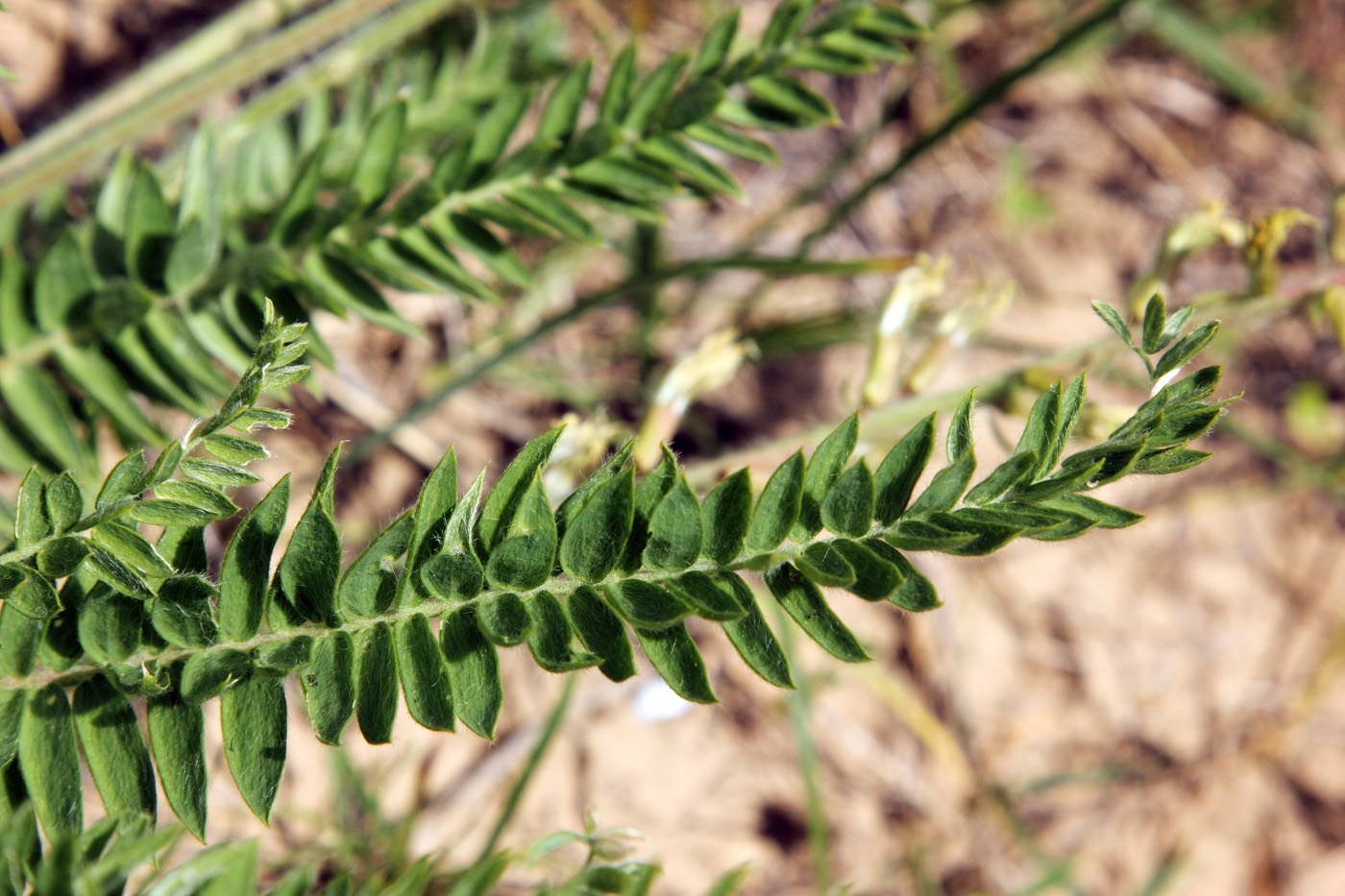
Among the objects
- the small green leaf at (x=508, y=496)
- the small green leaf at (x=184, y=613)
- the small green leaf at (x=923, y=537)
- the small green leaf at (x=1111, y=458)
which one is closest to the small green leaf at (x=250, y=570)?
the small green leaf at (x=184, y=613)

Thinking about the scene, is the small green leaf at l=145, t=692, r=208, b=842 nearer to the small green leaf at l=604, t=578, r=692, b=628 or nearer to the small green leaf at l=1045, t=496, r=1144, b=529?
the small green leaf at l=604, t=578, r=692, b=628

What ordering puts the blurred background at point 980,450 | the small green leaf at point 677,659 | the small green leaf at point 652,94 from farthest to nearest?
the blurred background at point 980,450 < the small green leaf at point 652,94 < the small green leaf at point 677,659

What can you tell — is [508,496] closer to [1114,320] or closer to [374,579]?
[374,579]

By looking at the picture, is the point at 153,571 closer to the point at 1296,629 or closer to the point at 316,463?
the point at 316,463

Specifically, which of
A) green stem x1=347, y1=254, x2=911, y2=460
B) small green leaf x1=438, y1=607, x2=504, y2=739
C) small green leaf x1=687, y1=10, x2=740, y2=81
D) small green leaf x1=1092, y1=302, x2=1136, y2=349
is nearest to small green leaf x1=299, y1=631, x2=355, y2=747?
small green leaf x1=438, y1=607, x2=504, y2=739

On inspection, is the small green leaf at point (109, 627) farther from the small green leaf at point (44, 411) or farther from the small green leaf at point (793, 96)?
the small green leaf at point (793, 96)

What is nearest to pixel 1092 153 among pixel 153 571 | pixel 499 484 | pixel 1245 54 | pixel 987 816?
pixel 1245 54

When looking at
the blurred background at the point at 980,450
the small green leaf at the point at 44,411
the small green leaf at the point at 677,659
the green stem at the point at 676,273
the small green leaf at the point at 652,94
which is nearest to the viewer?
the small green leaf at the point at 677,659
